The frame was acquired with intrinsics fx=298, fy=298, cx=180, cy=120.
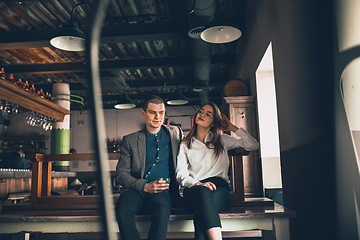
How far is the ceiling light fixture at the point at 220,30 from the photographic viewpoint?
3.31 m

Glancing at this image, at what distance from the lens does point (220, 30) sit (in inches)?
139

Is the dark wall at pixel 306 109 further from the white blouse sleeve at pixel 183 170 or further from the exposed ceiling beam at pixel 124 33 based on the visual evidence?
the exposed ceiling beam at pixel 124 33

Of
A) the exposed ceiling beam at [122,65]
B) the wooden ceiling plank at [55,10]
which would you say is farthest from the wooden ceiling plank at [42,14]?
the exposed ceiling beam at [122,65]

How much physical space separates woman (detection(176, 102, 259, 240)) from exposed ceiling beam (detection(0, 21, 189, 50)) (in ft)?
Result: 10.1

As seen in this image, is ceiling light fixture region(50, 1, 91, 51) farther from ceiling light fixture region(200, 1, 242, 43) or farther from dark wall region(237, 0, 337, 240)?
dark wall region(237, 0, 337, 240)

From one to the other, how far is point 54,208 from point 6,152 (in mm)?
10061

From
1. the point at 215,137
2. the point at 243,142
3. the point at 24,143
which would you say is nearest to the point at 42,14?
the point at 215,137

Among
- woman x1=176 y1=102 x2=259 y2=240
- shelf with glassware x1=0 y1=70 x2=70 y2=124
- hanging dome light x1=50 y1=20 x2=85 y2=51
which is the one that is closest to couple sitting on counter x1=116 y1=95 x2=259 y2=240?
woman x1=176 y1=102 x2=259 y2=240

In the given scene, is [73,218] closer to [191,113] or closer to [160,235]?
[160,235]

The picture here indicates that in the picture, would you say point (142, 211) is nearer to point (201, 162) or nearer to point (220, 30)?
point (201, 162)

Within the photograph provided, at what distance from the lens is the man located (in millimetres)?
2082

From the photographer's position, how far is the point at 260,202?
8.45ft

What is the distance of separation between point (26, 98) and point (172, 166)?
4305 millimetres

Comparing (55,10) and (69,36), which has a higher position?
(55,10)
